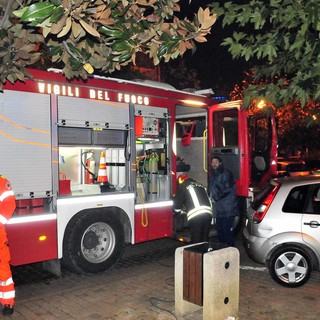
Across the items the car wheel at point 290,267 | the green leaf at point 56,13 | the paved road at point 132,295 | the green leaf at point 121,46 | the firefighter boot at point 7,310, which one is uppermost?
the green leaf at point 56,13

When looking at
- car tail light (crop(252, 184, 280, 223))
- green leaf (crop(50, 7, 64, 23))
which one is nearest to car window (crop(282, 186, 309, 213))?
car tail light (crop(252, 184, 280, 223))

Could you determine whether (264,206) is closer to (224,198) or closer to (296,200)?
(296,200)

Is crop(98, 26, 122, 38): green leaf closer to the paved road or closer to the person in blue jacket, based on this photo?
the paved road

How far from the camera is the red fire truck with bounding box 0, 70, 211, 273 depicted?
5.88 m

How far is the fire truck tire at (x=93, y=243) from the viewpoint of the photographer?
252 inches

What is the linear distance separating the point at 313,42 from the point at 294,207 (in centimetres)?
269

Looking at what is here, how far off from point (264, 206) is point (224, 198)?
5.41ft

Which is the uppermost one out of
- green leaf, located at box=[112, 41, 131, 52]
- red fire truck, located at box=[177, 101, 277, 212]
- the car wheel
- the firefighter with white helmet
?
green leaf, located at box=[112, 41, 131, 52]

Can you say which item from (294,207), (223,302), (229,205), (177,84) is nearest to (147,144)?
(229,205)

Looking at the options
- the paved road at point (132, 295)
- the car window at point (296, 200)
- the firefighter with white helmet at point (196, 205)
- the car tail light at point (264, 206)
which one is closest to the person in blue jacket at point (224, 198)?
the paved road at point (132, 295)

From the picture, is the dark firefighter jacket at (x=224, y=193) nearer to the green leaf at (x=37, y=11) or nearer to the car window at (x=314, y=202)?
the car window at (x=314, y=202)

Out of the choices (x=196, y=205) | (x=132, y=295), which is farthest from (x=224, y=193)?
(x=132, y=295)

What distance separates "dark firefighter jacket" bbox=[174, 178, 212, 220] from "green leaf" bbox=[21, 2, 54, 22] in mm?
4479

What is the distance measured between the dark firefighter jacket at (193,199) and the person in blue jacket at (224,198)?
1.02 metres
